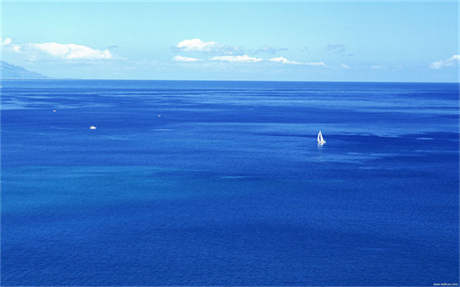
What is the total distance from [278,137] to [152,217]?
73.5m

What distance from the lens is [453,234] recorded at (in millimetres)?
59344

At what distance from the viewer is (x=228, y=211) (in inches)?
2655

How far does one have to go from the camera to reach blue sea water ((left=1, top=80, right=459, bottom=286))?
1959 inches

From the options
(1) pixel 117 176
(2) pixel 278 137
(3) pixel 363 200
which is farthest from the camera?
(2) pixel 278 137

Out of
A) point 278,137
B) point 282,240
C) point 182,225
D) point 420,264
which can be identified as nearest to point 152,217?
point 182,225

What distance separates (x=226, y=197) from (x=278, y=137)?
61675mm

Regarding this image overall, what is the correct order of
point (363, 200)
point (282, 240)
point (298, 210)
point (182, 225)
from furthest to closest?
point (363, 200) < point (298, 210) < point (182, 225) < point (282, 240)

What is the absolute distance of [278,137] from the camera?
132875 mm

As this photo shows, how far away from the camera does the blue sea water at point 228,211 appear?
49750 millimetres

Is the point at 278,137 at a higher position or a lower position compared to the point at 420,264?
higher

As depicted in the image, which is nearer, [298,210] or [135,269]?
[135,269]

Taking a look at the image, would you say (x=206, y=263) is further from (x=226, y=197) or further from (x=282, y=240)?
(x=226, y=197)

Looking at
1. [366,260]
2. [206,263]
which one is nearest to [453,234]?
[366,260]

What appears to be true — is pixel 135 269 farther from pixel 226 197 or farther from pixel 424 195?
pixel 424 195
